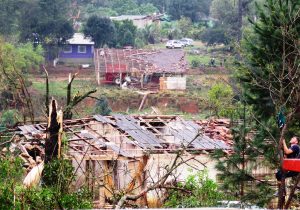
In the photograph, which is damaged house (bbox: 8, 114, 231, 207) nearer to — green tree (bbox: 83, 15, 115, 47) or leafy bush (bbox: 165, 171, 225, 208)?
leafy bush (bbox: 165, 171, 225, 208)

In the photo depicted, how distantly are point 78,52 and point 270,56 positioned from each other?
121 feet

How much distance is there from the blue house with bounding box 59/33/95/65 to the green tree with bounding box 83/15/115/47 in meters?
0.54

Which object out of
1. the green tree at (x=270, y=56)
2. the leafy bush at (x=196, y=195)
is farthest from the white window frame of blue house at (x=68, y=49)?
the leafy bush at (x=196, y=195)

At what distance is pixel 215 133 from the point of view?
1936 cm

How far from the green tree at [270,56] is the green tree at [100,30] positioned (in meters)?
34.1

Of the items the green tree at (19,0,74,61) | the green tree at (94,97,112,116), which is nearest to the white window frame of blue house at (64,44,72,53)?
the green tree at (19,0,74,61)

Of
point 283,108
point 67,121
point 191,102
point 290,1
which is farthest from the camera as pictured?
point 191,102

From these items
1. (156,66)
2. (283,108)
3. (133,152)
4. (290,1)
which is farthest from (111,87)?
(283,108)

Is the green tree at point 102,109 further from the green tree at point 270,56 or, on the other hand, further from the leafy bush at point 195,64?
the green tree at point 270,56

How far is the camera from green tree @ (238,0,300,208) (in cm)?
1267

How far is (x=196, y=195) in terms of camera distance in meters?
13.0

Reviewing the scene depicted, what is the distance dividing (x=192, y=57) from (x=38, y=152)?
116 feet

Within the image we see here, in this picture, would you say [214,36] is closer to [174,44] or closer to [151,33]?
[174,44]

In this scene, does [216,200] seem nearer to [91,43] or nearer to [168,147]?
[168,147]
